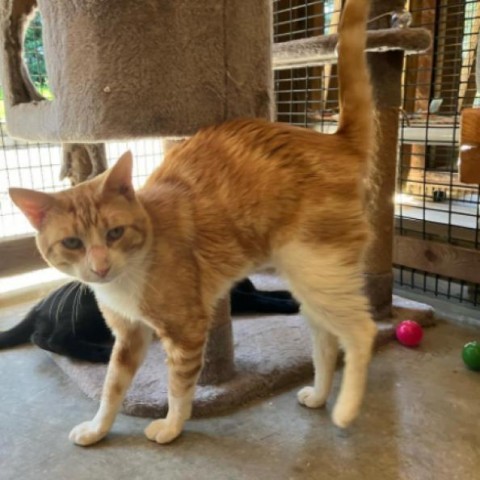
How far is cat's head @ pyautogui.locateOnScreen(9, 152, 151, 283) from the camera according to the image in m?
0.89

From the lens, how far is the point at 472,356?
51.3 inches

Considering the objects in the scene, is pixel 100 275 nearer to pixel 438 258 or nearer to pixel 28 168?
pixel 438 258

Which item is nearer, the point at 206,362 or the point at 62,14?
the point at 62,14

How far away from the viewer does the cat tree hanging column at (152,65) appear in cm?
101

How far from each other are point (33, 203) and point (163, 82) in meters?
0.35

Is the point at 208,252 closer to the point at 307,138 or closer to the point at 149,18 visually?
the point at 307,138

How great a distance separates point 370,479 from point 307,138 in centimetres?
65

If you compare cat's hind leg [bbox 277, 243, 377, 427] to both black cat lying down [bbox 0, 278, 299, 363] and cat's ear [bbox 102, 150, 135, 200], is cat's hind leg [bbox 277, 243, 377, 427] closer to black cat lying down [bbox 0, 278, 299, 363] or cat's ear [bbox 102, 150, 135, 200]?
cat's ear [bbox 102, 150, 135, 200]

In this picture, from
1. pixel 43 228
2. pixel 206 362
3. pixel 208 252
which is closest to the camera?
pixel 43 228

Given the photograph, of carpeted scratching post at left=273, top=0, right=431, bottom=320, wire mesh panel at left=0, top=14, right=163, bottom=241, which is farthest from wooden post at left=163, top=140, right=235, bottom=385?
wire mesh panel at left=0, top=14, right=163, bottom=241

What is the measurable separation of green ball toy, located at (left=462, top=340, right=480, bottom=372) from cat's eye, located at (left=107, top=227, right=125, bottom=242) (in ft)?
3.00

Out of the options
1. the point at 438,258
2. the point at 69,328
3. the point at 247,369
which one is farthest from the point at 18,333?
the point at 438,258

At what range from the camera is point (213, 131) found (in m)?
1.07

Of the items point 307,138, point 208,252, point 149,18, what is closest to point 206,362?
point 208,252
